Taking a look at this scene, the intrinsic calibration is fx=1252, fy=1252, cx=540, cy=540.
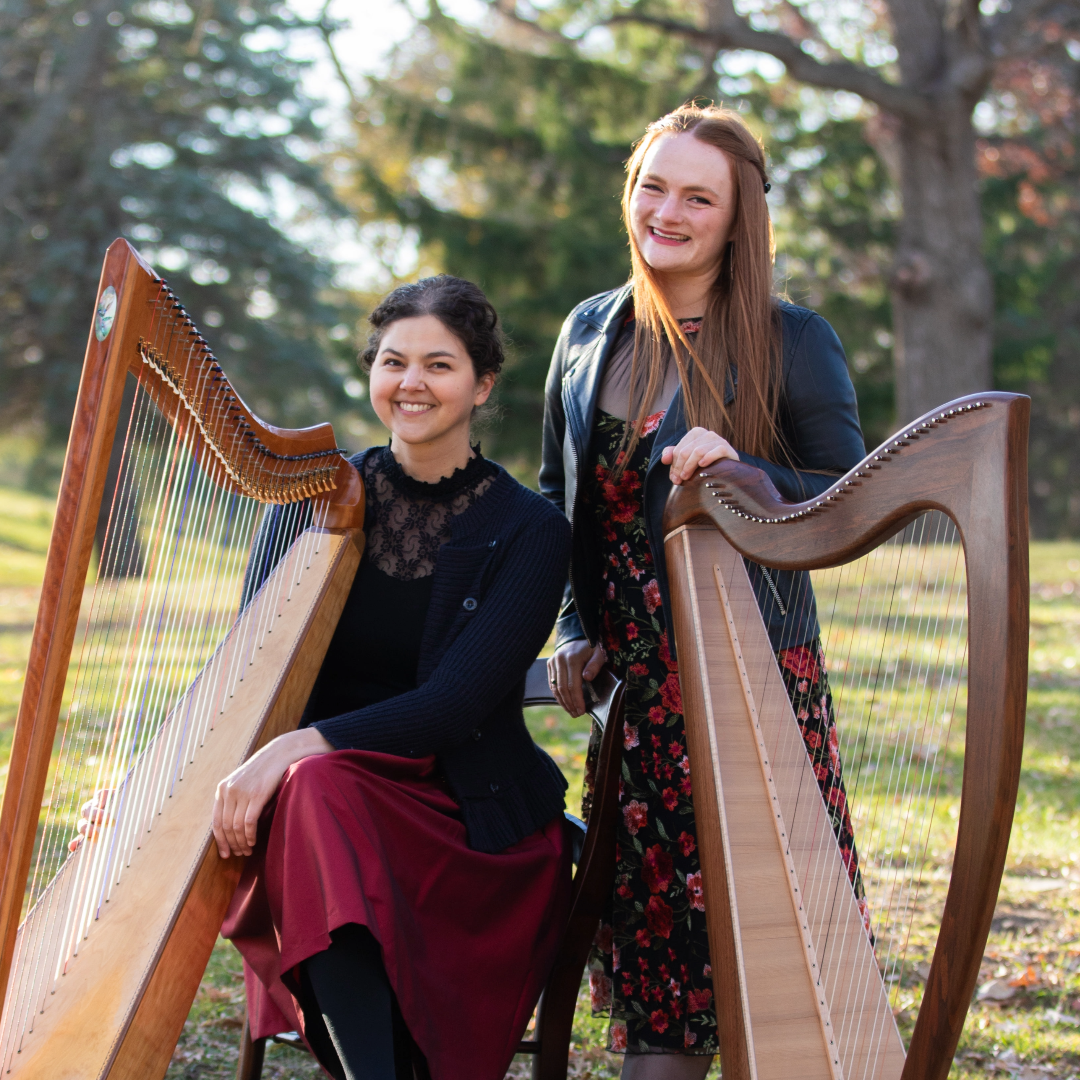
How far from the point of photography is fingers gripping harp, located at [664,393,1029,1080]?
1226mm

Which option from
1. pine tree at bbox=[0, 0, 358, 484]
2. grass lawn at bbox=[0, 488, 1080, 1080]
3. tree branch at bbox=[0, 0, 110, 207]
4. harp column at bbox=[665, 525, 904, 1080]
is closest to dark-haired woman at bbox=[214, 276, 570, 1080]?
harp column at bbox=[665, 525, 904, 1080]

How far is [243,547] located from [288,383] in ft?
43.9

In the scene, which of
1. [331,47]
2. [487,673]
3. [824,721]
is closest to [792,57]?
[331,47]

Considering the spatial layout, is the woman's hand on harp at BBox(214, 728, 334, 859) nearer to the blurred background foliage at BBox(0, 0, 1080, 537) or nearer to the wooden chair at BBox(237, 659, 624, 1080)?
the wooden chair at BBox(237, 659, 624, 1080)

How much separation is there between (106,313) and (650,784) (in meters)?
1.49

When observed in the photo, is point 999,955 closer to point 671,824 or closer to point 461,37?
point 671,824

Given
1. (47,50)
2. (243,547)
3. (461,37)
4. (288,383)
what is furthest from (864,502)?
(47,50)

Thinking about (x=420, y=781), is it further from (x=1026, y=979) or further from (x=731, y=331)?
(x=1026, y=979)

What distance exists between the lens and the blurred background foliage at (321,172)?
14688mm

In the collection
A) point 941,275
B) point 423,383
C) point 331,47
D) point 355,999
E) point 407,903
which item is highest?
point 331,47

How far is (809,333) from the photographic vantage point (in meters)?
2.49

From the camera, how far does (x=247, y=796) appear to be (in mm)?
1987

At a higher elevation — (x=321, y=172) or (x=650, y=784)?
(x=321, y=172)

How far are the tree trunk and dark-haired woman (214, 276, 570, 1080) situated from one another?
28.3 ft
